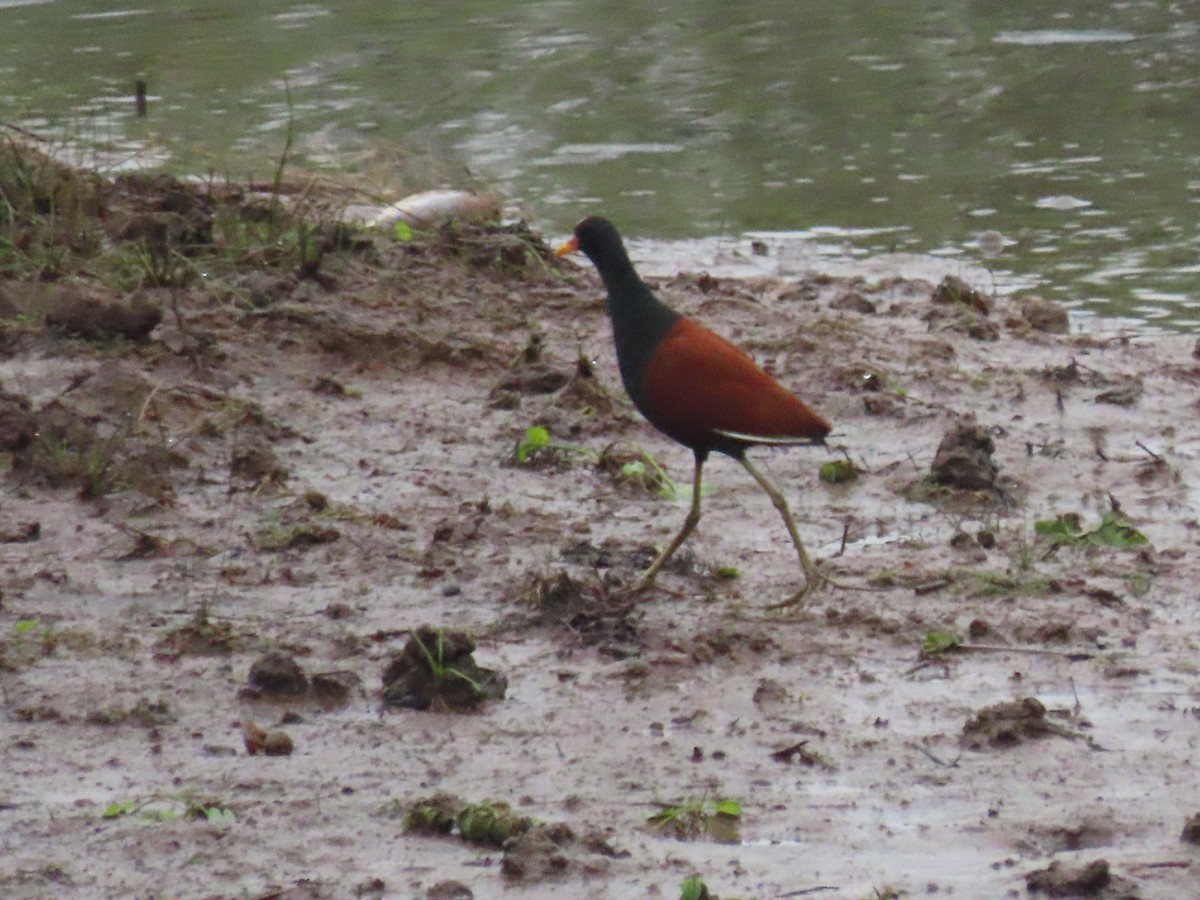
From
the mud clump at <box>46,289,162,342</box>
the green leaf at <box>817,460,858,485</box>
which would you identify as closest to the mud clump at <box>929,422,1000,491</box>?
the green leaf at <box>817,460,858,485</box>

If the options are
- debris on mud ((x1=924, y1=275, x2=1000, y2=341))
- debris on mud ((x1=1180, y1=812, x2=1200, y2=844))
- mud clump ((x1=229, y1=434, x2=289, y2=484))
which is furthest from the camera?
debris on mud ((x1=924, y1=275, x2=1000, y2=341))

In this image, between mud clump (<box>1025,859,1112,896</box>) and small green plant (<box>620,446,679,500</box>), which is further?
small green plant (<box>620,446,679,500</box>)

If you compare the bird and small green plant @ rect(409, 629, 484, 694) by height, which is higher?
the bird

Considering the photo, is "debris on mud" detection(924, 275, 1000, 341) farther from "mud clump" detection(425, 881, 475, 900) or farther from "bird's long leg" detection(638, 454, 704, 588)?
"mud clump" detection(425, 881, 475, 900)

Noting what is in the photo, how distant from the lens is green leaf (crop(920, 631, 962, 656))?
491cm

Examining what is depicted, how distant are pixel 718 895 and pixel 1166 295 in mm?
5473

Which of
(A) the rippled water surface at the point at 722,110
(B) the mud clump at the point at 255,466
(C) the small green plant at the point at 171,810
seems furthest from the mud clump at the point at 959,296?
(C) the small green plant at the point at 171,810

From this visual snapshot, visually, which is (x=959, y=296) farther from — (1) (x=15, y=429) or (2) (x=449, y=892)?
(2) (x=449, y=892)

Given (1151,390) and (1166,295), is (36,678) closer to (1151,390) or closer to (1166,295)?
(1151,390)

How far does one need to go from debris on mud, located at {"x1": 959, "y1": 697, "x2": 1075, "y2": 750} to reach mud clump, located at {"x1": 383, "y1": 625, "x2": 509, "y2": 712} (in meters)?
1.07

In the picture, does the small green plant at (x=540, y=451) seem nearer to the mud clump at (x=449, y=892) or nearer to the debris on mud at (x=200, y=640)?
the debris on mud at (x=200, y=640)

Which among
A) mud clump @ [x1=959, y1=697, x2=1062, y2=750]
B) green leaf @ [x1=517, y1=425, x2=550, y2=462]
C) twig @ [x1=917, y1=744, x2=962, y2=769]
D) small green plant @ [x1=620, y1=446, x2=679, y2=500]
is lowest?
small green plant @ [x1=620, y1=446, x2=679, y2=500]

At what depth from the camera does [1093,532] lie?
5.64 m

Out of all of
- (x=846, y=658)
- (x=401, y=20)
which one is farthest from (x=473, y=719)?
(x=401, y=20)
